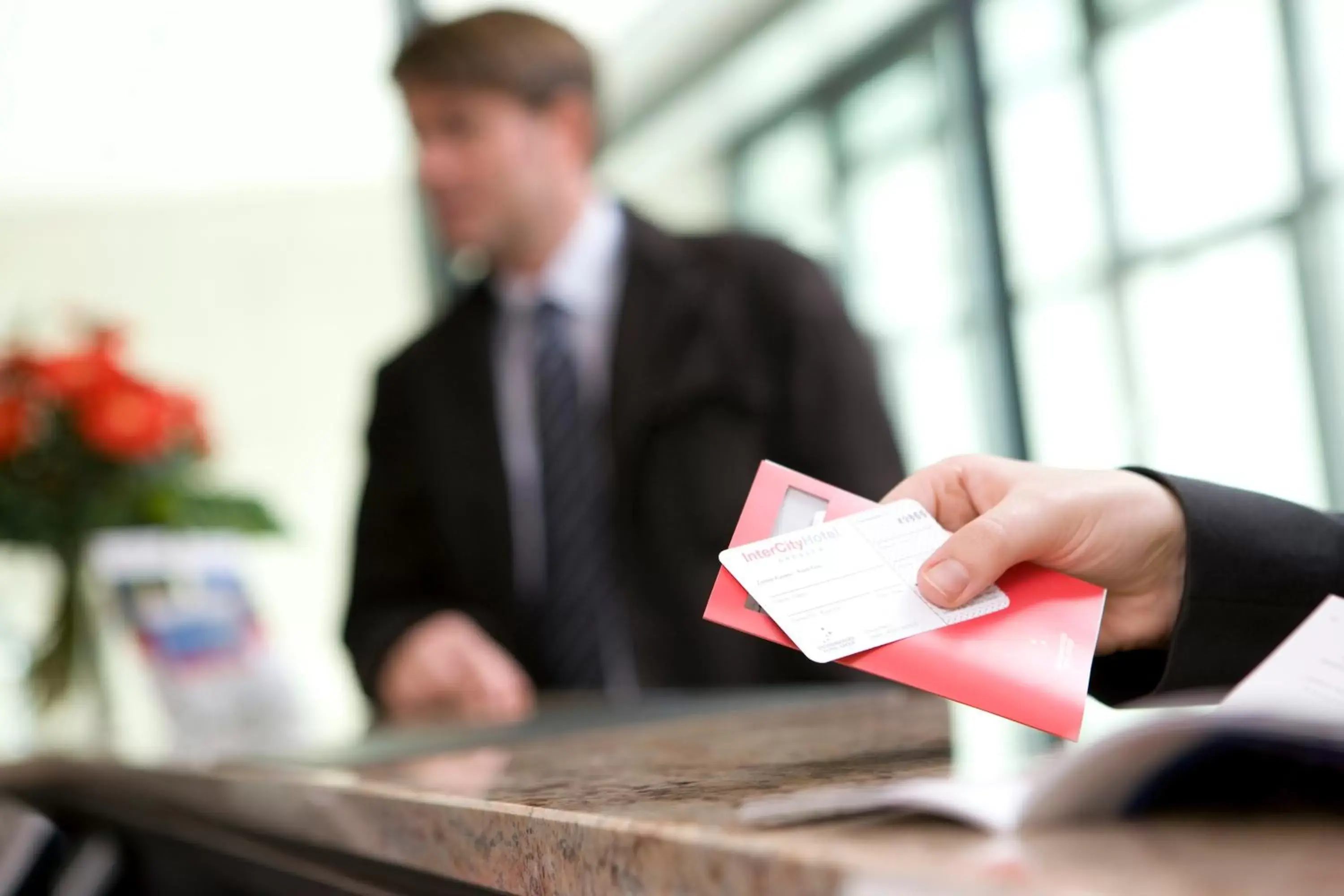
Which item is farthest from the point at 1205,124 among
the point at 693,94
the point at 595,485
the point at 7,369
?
the point at 7,369

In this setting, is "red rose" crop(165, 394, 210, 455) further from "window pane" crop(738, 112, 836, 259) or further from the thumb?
"window pane" crop(738, 112, 836, 259)

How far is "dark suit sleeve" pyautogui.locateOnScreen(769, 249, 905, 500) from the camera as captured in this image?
1.74m

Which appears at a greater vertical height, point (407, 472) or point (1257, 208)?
point (1257, 208)

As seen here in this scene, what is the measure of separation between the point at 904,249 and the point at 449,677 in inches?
115

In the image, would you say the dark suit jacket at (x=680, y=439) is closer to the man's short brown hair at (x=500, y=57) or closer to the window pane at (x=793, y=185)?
the man's short brown hair at (x=500, y=57)

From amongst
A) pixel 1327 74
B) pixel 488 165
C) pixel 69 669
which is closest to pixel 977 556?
pixel 488 165

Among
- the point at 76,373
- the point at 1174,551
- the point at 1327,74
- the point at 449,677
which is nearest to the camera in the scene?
the point at 1174,551

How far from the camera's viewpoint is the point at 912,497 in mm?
702

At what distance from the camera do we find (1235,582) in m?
0.68

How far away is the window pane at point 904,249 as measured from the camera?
405 centimetres

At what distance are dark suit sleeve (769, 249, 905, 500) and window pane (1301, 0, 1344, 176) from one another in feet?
7.90

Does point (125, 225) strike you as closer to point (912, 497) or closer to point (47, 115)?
point (47, 115)

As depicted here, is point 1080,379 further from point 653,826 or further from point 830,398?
point 653,826

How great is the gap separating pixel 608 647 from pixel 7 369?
1.07m
